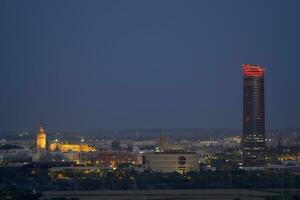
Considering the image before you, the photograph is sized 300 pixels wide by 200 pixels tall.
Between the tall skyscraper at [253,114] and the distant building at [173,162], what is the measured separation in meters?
6.39

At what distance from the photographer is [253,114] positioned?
222ft

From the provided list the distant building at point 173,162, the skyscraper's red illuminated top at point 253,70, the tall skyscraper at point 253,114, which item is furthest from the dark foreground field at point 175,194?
the skyscraper's red illuminated top at point 253,70

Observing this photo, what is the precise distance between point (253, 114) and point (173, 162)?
41.9ft

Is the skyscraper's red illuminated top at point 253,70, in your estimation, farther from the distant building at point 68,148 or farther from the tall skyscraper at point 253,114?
the distant building at point 68,148

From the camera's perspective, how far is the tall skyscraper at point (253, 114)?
63.6 metres

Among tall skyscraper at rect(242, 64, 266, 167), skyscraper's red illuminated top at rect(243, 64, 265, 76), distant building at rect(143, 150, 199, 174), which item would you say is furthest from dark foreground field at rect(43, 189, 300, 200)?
skyscraper's red illuminated top at rect(243, 64, 265, 76)

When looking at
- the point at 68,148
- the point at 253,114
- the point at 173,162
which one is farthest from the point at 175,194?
the point at 68,148

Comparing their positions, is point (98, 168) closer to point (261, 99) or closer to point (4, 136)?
point (261, 99)

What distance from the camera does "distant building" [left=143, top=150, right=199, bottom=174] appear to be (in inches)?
2164

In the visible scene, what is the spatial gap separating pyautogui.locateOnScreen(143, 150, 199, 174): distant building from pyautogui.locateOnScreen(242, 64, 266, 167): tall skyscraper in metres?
6.39

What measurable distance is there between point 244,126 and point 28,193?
Answer: 33169 millimetres

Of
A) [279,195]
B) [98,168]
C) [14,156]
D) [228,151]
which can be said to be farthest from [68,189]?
[228,151]

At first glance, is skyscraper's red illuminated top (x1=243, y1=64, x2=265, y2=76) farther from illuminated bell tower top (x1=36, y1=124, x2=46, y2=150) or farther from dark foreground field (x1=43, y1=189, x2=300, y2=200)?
dark foreground field (x1=43, y1=189, x2=300, y2=200)

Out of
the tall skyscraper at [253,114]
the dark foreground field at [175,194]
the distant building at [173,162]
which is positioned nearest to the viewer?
the dark foreground field at [175,194]
